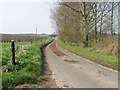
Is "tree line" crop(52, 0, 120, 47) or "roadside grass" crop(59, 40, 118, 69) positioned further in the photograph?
"tree line" crop(52, 0, 120, 47)

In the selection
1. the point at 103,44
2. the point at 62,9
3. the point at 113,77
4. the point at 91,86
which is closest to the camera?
the point at 91,86

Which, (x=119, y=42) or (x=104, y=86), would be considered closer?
(x=104, y=86)

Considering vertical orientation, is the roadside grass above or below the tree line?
below

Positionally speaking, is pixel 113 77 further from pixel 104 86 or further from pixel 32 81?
pixel 32 81

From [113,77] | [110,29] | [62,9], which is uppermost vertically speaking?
[62,9]

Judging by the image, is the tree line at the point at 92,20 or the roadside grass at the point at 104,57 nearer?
the roadside grass at the point at 104,57

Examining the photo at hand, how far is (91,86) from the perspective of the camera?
434 inches

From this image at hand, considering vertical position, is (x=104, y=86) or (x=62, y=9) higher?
(x=62, y=9)

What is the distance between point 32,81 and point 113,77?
4216mm

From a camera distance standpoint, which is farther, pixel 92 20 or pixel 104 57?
pixel 92 20

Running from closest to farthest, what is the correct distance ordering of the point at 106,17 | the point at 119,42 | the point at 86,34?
the point at 119,42
the point at 86,34
the point at 106,17

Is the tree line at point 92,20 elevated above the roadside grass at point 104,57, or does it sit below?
above

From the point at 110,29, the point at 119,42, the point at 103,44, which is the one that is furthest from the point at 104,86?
the point at 110,29

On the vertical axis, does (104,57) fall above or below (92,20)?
below
